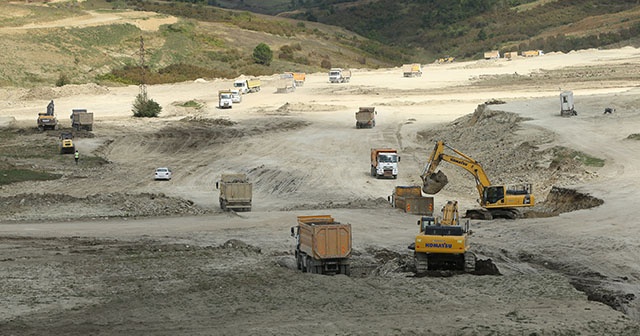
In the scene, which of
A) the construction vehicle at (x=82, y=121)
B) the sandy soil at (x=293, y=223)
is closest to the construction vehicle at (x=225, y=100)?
the sandy soil at (x=293, y=223)

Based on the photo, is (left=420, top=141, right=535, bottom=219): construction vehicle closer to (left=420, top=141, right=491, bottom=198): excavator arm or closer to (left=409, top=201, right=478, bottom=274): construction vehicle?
(left=420, top=141, right=491, bottom=198): excavator arm

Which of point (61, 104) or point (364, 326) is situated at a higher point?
point (61, 104)

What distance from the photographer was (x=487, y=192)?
1895 inches

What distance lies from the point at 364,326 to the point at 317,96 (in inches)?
3968

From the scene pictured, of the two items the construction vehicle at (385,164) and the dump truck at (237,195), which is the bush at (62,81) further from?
the dump truck at (237,195)

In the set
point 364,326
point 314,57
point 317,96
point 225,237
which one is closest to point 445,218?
point 225,237

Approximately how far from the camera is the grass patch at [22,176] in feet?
206

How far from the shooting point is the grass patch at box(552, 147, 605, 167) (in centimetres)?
6288

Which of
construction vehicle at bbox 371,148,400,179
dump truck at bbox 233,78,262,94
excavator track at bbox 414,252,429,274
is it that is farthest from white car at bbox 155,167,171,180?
dump truck at bbox 233,78,262,94

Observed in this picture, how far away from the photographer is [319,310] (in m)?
28.8

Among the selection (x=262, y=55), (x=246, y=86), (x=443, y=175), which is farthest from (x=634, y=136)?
(x=262, y=55)

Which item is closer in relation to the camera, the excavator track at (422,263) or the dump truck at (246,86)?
the excavator track at (422,263)

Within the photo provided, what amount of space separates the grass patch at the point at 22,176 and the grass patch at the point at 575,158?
110 ft

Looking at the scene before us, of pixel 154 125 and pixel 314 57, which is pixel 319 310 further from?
pixel 314 57
